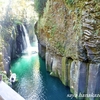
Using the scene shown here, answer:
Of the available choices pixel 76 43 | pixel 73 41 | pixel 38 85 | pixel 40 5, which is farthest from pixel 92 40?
pixel 40 5

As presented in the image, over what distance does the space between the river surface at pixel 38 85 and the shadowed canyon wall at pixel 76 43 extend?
2.39ft

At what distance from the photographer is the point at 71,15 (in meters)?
13.8

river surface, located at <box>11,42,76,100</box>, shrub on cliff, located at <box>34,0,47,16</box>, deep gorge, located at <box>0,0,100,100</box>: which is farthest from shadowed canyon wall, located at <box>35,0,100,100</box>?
shrub on cliff, located at <box>34,0,47,16</box>

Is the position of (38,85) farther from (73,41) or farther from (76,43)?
(76,43)

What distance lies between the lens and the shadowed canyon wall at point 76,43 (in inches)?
436

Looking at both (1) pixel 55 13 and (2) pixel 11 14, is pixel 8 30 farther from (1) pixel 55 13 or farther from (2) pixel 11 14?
(1) pixel 55 13

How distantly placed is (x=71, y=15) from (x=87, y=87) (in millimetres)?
5424

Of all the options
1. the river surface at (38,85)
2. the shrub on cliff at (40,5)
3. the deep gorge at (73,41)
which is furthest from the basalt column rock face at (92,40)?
the shrub on cliff at (40,5)

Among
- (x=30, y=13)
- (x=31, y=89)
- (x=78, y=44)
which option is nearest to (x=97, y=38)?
(x=78, y=44)

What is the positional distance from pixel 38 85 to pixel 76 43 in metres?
5.33

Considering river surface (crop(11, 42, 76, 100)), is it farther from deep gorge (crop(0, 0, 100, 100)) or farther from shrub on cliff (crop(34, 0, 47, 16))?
shrub on cliff (crop(34, 0, 47, 16))

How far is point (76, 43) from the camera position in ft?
41.2

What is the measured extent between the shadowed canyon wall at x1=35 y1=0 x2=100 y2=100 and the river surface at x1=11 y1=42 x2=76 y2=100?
728mm

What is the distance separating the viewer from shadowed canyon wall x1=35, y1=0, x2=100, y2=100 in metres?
11.1
